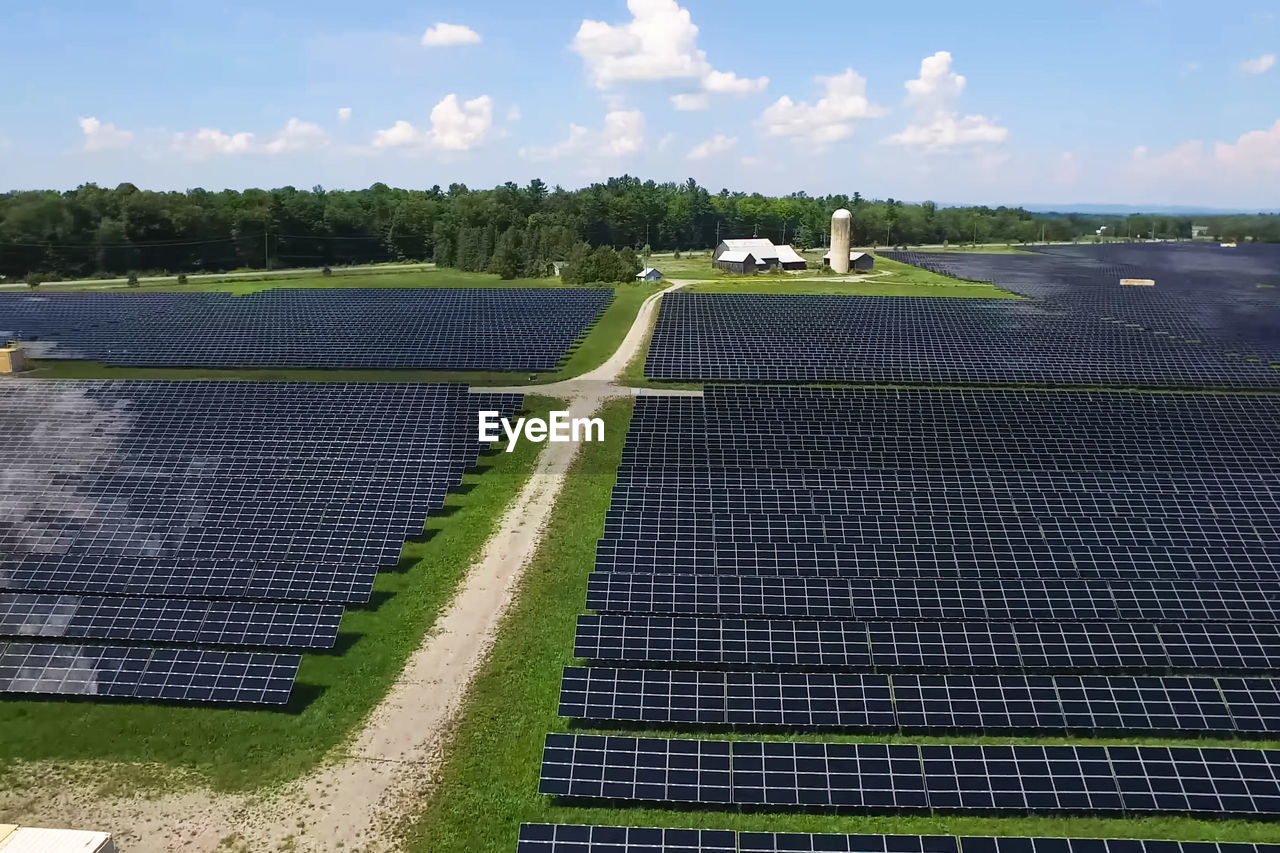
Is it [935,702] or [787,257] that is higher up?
[787,257]

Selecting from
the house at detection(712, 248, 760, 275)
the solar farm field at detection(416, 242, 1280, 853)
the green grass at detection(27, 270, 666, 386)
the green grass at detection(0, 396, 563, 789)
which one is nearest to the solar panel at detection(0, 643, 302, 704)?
the green grass at detection(0, 396, 563, 789)

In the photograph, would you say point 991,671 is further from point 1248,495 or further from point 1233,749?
point 1248,495

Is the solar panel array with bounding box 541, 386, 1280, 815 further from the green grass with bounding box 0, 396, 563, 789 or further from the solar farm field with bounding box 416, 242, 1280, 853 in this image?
the green grass with bounding box 0, 396, 563, 789

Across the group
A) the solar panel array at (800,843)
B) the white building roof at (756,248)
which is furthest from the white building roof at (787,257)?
the solar panel array at (800,843)

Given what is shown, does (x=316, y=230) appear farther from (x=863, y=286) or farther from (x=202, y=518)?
(x=202, y=518)

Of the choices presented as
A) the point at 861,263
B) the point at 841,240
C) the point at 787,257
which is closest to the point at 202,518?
the point at 841,240

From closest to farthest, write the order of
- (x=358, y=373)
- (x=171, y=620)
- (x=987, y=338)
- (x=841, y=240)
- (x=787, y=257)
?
1. (x=171, y=620)
2. (x=358, y=373)
3. (x=987, y=338)
4. (x=841, y=240)
5. (x=787, y=257)
